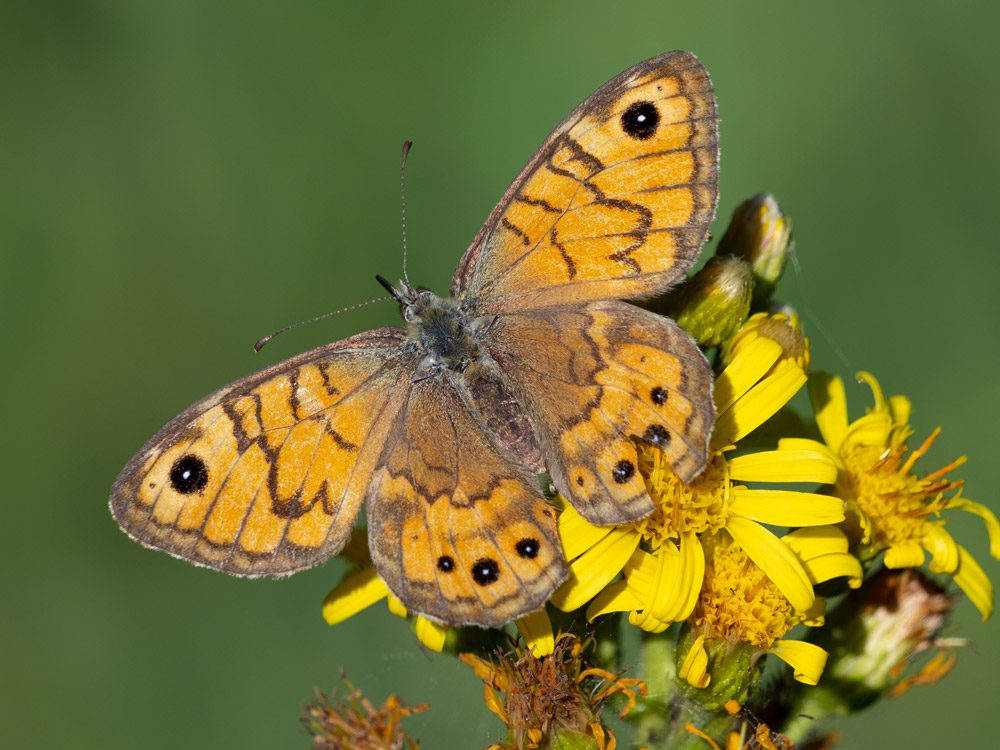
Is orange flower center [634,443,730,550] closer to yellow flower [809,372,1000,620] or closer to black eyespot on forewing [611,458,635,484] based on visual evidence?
black eyespot on forewing [611,458,635,484]

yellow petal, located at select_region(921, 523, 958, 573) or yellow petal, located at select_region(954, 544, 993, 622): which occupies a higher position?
yellow petal, located at select_region(921, 523, 958, 573)

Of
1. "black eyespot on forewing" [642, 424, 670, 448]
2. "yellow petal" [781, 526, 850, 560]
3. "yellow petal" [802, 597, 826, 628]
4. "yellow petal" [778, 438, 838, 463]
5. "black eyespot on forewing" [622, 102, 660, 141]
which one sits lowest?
"yellow petal" [802, 597, 826, 628]

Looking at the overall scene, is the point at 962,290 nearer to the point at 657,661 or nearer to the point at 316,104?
the point at 657,661

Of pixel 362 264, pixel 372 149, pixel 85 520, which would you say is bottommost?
pixel 85 520

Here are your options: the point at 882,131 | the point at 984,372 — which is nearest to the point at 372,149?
the point at 882,131

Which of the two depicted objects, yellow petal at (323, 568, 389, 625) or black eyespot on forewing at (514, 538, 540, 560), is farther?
yellow petal at (323, 568, 389, 625)

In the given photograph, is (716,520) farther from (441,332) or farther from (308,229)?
(308,229)

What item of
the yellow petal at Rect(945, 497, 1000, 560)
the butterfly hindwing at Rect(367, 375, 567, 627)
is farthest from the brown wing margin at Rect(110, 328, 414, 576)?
the yellow petal at Rect(945, 497, 1000, 560)
